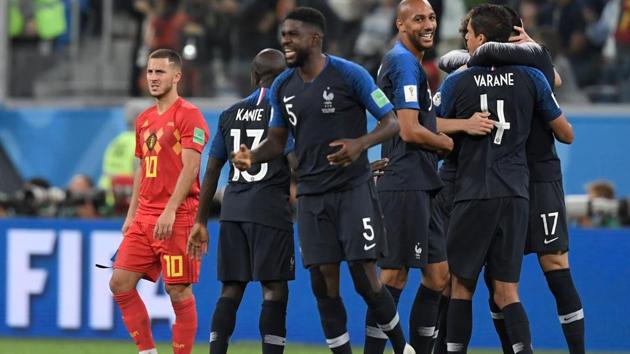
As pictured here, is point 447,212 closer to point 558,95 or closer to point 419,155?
point 419,155

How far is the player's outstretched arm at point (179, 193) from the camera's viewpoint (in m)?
9.23

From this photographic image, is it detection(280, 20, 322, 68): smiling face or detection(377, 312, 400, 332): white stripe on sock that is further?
detection(377, 312, 400, 332): white stripe on sock

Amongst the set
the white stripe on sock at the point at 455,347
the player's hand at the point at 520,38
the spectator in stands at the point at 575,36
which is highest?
the spectator in stands at the point at 575,36

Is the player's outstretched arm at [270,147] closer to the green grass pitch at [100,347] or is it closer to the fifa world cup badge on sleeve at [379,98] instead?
the fifa world cup badge on sleeve at [379,98]

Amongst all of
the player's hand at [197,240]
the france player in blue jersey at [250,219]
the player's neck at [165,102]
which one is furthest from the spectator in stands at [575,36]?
the player's hand at [197,240]

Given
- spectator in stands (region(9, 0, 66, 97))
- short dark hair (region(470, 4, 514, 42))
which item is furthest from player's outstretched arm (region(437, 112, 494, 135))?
spectator in stands (region(9, 0, 66, 97))

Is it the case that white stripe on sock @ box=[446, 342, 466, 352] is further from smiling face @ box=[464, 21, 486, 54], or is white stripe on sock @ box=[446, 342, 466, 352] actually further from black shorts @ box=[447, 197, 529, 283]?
smiling face @ box=[464, 21, 486, 54]

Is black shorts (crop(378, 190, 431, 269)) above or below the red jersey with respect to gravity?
below

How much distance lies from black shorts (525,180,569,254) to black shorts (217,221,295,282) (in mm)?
1550

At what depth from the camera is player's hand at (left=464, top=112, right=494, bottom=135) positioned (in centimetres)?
857

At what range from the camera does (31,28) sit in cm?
1767

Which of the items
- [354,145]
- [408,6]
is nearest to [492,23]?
[408,6]

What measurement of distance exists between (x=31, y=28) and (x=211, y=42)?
2.61m

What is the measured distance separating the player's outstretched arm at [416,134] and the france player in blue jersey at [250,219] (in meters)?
1.02
